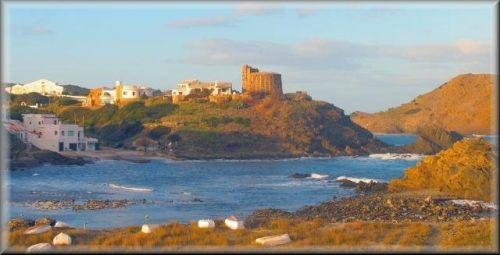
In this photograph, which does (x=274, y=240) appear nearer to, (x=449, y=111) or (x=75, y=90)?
(x=75, y=90)

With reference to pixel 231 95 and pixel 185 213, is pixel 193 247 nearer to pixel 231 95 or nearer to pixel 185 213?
pixel 185 213

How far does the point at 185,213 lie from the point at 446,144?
47372 mm

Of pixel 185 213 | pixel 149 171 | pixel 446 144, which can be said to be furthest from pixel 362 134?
pixel 185 213

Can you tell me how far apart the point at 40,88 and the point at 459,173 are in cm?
6777

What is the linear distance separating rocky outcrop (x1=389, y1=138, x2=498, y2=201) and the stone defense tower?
42.4 m

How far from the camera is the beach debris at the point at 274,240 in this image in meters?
11.5

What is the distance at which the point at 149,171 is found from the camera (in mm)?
41844

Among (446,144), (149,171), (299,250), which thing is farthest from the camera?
(446,144)

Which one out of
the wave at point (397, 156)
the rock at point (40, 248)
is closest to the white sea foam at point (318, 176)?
the wave at point (397, 156)

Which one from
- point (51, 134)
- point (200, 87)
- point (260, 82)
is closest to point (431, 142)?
point (260, 82)

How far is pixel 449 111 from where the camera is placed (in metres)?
112

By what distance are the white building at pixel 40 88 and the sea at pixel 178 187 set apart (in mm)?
37885

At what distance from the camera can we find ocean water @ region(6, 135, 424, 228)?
2177 centimetres

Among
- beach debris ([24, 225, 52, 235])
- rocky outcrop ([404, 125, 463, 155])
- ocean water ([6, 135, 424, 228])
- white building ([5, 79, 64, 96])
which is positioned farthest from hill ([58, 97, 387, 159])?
beach debris ([24, 225, 52, 235])
